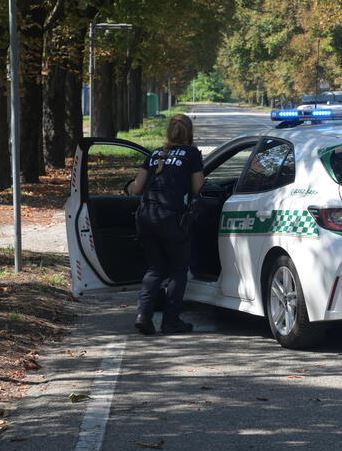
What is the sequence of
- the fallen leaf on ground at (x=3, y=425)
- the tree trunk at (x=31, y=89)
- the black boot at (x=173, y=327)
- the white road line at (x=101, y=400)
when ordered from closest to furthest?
the white road line at (x=101, y=400)
the fallen leaf on ground at (x=3, y=425)
the black boot at (x=173, y=327)
the tree trunk at (x=31, y=89)

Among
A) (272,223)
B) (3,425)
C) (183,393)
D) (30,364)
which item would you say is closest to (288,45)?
(272,223)

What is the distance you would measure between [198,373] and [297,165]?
1.77 meters

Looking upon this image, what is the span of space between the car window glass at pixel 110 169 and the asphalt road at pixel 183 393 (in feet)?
29.5

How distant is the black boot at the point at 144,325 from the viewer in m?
8.26

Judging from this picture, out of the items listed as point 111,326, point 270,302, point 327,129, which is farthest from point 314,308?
point 111,326

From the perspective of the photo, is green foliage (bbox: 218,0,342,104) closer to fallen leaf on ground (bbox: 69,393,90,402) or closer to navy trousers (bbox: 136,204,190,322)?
navy trousers (bbox: 136,204,190,322)

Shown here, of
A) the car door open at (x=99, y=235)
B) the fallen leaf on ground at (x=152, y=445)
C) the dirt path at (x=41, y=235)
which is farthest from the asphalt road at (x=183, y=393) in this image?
the dirt path at (x=41, y=235)

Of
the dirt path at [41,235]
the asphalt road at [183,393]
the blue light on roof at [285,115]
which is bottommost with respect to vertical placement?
the dirt path at [41,235]

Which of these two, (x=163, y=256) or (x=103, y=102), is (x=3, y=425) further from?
(x=103, y=102)

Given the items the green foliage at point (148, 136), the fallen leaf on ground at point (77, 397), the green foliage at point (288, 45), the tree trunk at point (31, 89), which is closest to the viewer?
the fallen leaf on ground at point (77, 397)

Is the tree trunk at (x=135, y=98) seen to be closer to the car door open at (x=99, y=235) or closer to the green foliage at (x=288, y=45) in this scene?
the green foliage at (x=288, y=45)

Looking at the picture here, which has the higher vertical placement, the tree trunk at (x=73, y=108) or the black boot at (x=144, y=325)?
the tree trunk at (x=73, y=108)

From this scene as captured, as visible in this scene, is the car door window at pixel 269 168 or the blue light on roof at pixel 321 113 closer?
the car door window at pixel 269 168

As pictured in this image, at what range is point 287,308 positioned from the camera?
7555mm
